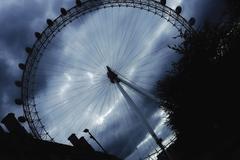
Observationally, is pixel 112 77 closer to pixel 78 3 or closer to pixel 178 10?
pixel 78 3

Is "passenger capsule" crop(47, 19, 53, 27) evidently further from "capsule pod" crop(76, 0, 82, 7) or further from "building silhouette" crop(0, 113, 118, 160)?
"building silhouette" crop(0, 113, 118, 160)

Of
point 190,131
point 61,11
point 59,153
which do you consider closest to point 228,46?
point 190,131

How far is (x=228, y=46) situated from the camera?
1934 cm

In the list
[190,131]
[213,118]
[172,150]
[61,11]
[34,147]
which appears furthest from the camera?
[172,150]

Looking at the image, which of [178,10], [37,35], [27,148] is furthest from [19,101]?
[178,10]

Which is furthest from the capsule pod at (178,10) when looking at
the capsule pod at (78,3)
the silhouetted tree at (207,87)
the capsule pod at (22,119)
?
the capsule pod at (22,119)

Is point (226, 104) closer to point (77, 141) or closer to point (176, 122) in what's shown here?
point (176, 122)

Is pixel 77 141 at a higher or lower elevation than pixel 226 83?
higher

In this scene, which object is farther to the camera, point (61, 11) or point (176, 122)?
point (61, 11)

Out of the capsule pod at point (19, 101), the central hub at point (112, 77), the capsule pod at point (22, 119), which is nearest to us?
the central hub at point (112, 77)

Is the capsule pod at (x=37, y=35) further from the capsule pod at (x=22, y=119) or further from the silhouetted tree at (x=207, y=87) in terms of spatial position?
the silhouetted tree at (x=207, y=87)

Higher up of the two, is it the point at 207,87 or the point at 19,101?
the point at 19,101

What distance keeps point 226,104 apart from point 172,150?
15222 mm

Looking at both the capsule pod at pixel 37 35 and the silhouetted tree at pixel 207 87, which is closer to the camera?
the silhouetted tree at pixel 207 87
